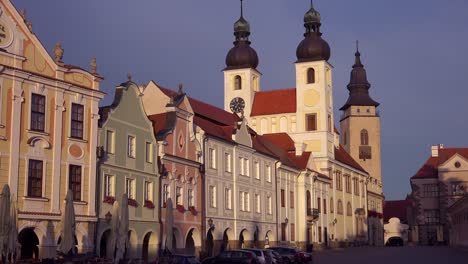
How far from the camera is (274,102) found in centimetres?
9550

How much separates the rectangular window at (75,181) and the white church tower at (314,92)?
55431 mm

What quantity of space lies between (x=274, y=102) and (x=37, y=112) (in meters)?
62.5

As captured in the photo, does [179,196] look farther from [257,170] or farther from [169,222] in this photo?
[257,170]

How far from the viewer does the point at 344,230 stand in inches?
3622

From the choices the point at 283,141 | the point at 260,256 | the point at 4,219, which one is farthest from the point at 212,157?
the point at 283,141

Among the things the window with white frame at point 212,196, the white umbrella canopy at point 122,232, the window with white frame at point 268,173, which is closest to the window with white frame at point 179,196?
the window with white frame at point 212,196

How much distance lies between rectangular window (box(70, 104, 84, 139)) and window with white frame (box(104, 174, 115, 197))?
3252 mm

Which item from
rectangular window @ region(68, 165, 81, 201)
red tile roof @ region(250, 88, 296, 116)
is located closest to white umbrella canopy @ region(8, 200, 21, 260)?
rectangular window @ region(68, 165, 81, 201)

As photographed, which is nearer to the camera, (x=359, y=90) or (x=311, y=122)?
(x=311, y=122)

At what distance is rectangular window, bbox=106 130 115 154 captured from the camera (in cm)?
3959

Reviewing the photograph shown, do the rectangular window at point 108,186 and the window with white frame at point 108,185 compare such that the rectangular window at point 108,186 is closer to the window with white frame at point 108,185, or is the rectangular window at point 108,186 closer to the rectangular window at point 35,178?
the window with white frame at point 108,185

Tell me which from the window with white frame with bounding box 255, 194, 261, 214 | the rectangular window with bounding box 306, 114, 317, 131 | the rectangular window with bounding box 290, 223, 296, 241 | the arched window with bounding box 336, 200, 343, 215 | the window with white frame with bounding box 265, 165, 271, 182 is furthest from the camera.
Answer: the rectangular window with bounding box 306, 114, 317, 131

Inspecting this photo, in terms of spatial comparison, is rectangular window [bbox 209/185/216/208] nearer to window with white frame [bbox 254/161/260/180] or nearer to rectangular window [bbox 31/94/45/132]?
window with white frame [bbox 254/161/260/180]

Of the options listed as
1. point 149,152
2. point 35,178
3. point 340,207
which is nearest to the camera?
point 35,178
